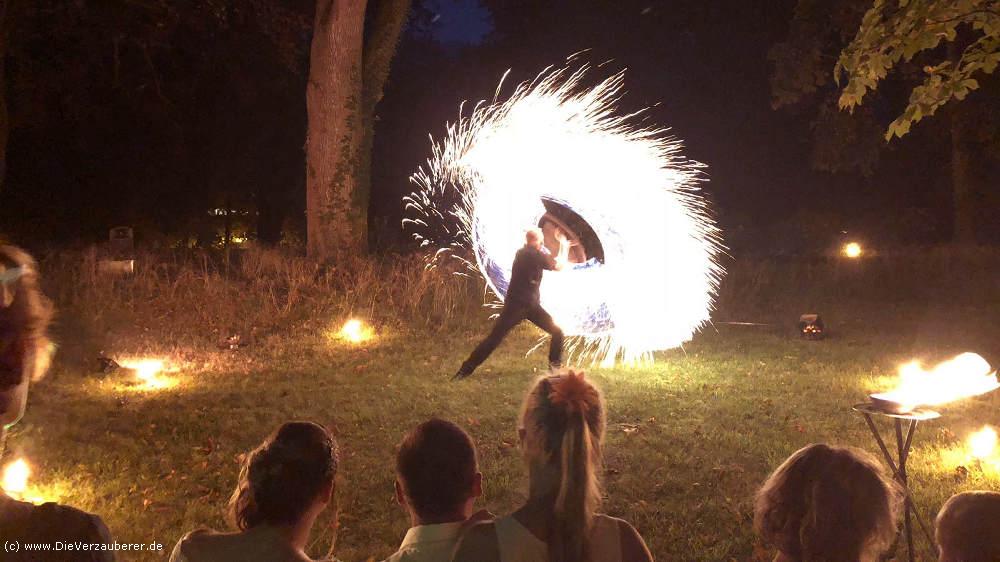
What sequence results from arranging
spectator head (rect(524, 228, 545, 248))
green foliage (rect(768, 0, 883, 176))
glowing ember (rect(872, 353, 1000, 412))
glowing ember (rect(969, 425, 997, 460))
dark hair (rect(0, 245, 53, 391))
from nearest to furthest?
dark hair (rect(0, 245, 53, 391)), glowing ember (rect(872, 353, 1000, 412)), glowing ember (rect(969, 425, 997, 460)), spectator head (rect(524, 228, 545, 248)), green foliage (rect(768, 0, 883, 176))

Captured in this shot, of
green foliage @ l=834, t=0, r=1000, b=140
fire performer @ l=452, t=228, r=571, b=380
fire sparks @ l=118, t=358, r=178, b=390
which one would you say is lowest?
fire sparks @ l=118, t=358, r=178, b=390

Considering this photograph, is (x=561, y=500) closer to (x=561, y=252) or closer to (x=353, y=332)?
(x=561, y=252)

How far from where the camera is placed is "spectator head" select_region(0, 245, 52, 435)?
351 cm

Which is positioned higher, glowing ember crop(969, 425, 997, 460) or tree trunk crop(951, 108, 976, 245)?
tree trunk crop(951, 108, 976, 245)

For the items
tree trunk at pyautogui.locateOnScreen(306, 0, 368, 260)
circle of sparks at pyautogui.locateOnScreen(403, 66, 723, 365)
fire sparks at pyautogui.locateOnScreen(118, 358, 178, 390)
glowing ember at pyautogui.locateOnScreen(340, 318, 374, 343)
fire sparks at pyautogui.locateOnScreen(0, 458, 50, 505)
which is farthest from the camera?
tree trunk at pyautogui.locateOnScreen(306, 0, 368, 260)

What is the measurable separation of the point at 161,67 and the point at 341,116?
39.5 ft

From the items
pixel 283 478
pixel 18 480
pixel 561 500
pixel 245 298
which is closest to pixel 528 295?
pixel 18 480

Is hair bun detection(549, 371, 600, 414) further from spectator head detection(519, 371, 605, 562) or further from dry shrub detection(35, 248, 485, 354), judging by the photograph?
dry shrub detection(35, 248, 485, 354)

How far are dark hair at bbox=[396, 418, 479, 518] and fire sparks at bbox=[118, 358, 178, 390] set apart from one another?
7.64 metres

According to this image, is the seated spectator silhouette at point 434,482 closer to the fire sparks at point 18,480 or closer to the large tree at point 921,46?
the fire sparks at point 18,480

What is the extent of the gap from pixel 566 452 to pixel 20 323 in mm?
2309

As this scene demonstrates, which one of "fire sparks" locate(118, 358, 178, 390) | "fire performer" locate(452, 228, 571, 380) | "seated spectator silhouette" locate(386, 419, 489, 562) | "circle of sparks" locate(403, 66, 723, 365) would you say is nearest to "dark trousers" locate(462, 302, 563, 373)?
"fire performer" locate(452, 228, 571, 380)

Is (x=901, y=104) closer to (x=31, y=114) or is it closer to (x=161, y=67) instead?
(x=161, y=67)

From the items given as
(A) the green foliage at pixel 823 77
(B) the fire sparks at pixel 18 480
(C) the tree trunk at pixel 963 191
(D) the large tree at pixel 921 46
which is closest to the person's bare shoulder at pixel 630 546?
(B) the fire sparks at pixel 18 480
